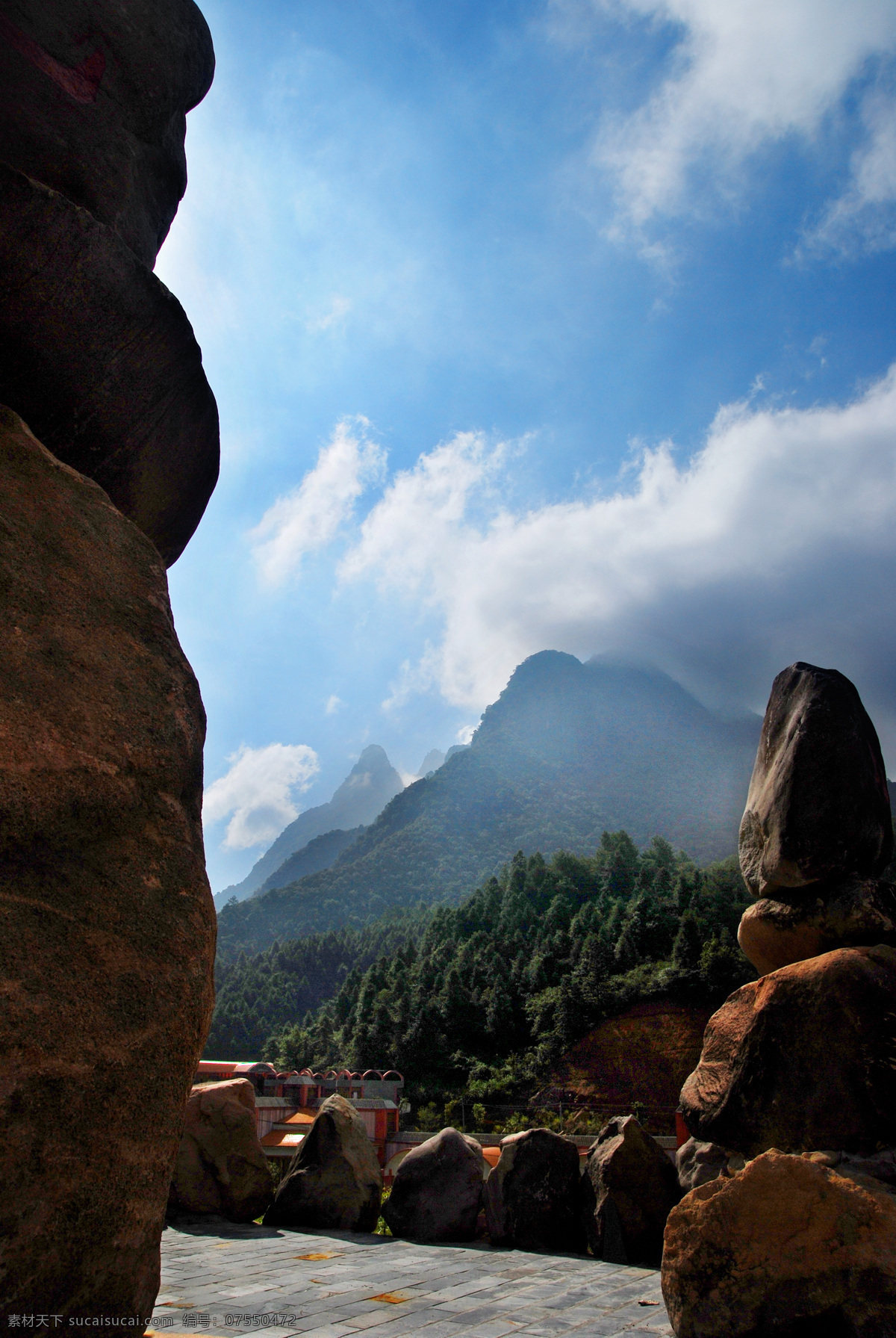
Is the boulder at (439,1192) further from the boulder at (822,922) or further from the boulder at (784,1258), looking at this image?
the boulder at (784,1258)

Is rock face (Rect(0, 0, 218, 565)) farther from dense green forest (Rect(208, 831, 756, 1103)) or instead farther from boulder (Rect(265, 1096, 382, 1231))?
dense green forest (Rect(208, 831, 756, 1103))

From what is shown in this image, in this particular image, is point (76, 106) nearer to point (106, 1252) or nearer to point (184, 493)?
point (184, 493)

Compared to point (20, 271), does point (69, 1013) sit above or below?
below

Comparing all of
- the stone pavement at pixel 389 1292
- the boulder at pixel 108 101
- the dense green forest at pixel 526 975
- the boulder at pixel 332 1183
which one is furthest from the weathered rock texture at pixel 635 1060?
the boulder at pixel 108 101

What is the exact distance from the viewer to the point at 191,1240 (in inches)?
247

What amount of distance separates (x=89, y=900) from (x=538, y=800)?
3875 inches

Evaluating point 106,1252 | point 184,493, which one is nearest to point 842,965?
point 106,1252

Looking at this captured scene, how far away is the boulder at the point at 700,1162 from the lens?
4.59 m

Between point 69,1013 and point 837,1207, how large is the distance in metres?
3.27

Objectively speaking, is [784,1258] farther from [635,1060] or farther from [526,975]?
[526,975]

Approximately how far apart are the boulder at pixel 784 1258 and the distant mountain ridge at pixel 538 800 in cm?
7986

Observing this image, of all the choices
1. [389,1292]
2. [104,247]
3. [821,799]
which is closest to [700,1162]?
[389,1292]

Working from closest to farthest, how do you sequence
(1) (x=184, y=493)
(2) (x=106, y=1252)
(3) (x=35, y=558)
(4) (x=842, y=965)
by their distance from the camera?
(2) (x=106, y=1252) < (3) (x=35, y=558) < (1) (x=184, y=493) < (4) (x=842, y=965)

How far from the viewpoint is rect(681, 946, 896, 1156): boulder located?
3977 millimetres
